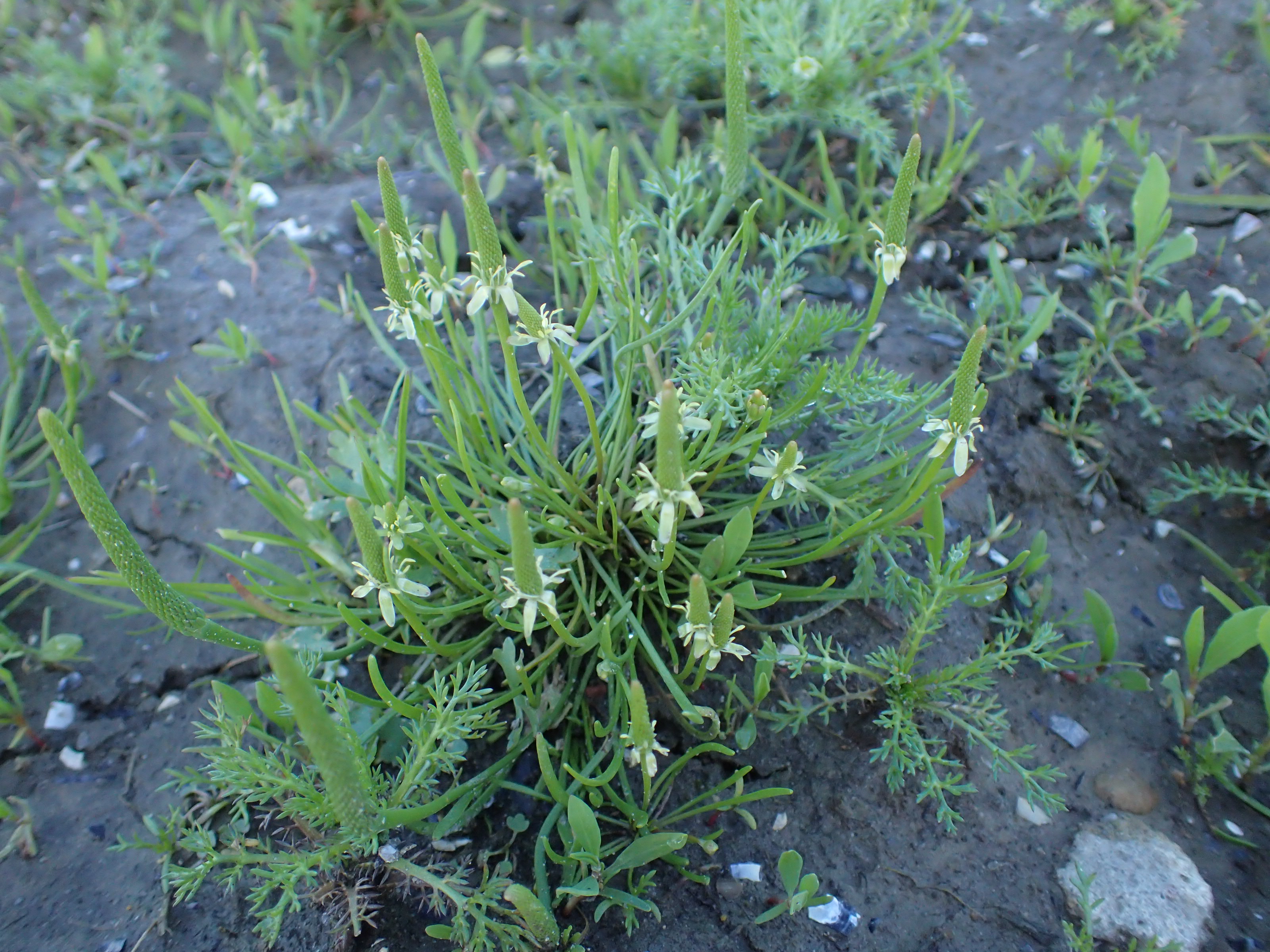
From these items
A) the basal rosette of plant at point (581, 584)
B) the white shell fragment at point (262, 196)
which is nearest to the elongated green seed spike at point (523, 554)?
the basal rosette of plant at point (581, 584)

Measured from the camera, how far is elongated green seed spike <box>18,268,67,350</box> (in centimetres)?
221

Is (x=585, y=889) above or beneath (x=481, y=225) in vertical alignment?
beneath

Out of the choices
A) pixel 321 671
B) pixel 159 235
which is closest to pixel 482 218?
pixel 321 671

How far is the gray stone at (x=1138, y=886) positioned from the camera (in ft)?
5.80

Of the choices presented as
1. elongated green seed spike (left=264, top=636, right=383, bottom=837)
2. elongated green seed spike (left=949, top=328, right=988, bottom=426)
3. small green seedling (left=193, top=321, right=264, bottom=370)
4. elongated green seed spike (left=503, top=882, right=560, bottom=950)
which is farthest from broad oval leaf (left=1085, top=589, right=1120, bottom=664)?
small green seedling (left=193, top=321, right=264, bottom=370)

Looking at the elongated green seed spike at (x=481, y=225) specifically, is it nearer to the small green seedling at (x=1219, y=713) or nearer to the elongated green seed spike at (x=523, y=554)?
the elongated green seed spike at (x=523, y=554)

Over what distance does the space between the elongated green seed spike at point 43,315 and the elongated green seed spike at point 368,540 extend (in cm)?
133

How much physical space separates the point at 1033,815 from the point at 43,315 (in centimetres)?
278

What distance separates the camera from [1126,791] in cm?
198

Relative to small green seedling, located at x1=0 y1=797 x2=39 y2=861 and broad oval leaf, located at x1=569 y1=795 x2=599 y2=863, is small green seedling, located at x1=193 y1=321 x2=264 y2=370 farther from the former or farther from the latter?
broad oval leaf, located at x1=569 y1=795 x2=599 y2=863

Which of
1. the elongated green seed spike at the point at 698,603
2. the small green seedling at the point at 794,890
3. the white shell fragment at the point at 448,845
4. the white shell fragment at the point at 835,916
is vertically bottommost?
the white shell fragment at the point at 835,916

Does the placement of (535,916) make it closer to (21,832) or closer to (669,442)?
(669,442)

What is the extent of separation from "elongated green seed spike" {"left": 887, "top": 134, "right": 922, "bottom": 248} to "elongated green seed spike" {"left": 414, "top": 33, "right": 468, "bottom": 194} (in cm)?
77

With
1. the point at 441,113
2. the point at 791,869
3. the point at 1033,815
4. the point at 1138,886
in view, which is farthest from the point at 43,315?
the point at 1138,886
